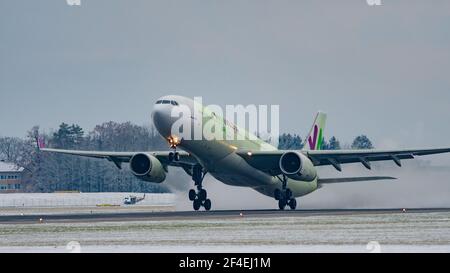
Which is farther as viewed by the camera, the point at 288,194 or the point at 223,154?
the point at 288,194

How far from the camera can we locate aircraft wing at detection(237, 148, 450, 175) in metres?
62.3

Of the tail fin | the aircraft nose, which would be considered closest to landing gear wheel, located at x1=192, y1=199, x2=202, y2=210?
the aircraft nose

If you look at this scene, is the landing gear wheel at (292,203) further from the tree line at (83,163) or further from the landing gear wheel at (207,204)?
the tree line at (83,163)

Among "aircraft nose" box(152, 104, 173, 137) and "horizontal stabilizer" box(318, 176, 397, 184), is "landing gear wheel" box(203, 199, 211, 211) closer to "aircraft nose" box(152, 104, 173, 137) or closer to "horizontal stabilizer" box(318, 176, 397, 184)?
"aircraft nose" box(152, 104, 173, 137)

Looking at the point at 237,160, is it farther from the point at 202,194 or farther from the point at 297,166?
the point at 202,194

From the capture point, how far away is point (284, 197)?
6519 cm

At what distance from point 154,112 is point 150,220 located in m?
10.2

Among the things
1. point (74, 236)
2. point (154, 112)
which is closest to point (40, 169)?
point (154, 112)

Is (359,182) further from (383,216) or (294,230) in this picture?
(294,230)

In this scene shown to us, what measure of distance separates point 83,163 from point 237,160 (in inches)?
1792

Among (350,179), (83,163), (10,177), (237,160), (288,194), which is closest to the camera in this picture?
(237,160)

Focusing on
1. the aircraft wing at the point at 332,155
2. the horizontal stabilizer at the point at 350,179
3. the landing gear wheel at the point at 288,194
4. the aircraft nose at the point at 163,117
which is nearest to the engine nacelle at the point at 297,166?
the aircraft wing at the point at 332,155

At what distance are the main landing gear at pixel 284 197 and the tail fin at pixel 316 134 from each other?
947cm

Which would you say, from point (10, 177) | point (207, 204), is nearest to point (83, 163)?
point (10, 177)
